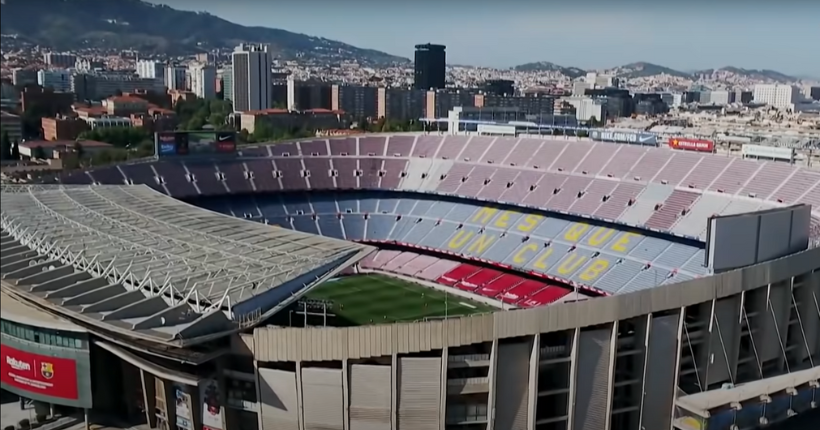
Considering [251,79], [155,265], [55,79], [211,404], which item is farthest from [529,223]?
[251,79]

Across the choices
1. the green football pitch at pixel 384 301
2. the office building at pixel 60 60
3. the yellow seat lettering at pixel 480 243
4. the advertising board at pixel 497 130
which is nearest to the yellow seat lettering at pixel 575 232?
the yellow seat lettering at pixel 480 243

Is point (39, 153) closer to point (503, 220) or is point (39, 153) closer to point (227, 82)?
point (503, 220)

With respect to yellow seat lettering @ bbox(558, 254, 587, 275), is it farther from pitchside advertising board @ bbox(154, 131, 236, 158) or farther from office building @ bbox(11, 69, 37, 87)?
office building @ bbox(11, 69, 37, 87)

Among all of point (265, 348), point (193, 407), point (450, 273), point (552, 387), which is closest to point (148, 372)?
point (193, 407)

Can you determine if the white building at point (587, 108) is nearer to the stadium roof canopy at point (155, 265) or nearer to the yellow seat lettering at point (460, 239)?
the yellow seat lettering at point (460, 239)

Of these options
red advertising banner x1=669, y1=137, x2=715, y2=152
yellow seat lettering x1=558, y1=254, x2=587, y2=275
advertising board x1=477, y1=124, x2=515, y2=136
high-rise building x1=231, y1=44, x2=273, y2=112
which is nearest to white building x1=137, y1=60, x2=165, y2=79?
high-rise building x1=231, y1=44, x2=273, y2=112
